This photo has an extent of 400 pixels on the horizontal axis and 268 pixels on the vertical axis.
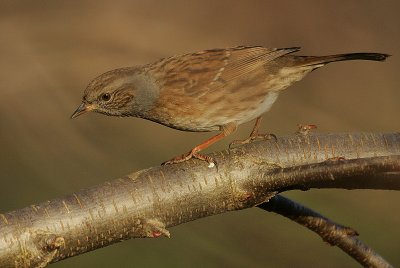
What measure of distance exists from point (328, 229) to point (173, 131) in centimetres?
230

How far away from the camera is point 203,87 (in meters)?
4.56

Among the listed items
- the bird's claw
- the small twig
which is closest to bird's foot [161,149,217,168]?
the bird's claw

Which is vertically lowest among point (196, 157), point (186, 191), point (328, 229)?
point (328, 229)

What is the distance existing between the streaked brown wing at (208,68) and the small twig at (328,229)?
1.22m

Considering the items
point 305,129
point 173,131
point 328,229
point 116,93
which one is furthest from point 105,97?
point 328,229

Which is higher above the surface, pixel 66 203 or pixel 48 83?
pixel 48 83

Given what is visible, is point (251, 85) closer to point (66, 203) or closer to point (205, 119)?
point (205, 119)

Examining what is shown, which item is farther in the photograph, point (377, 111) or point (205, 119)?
point (377, 111)

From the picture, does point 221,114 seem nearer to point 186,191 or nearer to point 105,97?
point 105,97

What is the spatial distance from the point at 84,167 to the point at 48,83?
726 millimetres

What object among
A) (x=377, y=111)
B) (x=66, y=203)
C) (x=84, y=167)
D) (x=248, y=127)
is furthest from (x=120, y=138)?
(x=66, y=203)

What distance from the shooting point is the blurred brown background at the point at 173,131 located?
4707mm

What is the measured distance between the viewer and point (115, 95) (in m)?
4.48

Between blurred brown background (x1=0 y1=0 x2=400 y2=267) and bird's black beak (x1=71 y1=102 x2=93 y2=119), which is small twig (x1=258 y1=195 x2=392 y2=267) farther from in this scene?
bird's black beak (x1=71 y1=102 x2=93 y2=119)
